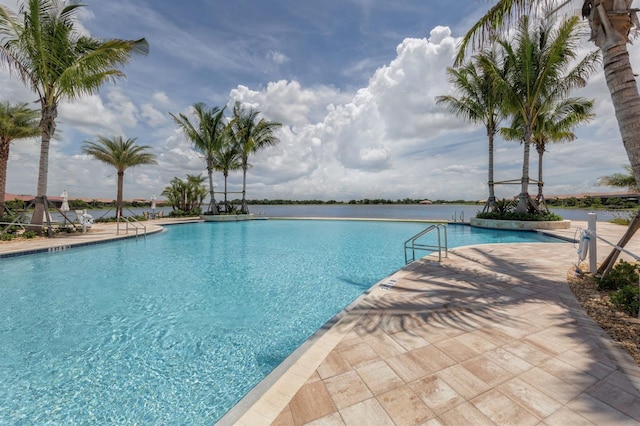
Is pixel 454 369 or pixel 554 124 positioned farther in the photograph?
pixel 554 124

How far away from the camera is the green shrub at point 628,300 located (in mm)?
3501

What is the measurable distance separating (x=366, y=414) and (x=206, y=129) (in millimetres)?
23492

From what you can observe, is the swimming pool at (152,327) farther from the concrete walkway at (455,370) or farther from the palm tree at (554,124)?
the palm tree at (554,124)

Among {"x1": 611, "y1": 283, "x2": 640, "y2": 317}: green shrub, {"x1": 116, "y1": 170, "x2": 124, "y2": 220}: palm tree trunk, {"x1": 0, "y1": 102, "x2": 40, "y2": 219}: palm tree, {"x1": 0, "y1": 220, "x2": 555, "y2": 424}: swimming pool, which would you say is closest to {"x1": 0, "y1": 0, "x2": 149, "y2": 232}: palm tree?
A: {"x1": 0, "y1": 102, "x2": 40, "y2": 219}: palm tree

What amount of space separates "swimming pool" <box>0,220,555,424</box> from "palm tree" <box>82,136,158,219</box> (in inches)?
573

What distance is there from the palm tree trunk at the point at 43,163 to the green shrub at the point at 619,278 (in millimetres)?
17641

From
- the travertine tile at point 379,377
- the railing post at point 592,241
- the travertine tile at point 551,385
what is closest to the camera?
the travertine tile at point 551,385

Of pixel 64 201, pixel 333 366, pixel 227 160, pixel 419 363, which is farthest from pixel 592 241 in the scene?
pixel 227 160

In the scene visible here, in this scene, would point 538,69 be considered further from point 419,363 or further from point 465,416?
point 465,416

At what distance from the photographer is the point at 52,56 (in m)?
9.78

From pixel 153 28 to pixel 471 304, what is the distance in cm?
1387

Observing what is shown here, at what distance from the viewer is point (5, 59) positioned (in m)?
9.31

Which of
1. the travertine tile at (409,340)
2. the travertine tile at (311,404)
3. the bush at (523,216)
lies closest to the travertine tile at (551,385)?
the travertine tile at (409,340)

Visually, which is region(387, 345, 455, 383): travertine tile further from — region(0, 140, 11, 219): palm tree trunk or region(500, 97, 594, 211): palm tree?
region(0, 140, 11, 219): palm tree trunk
